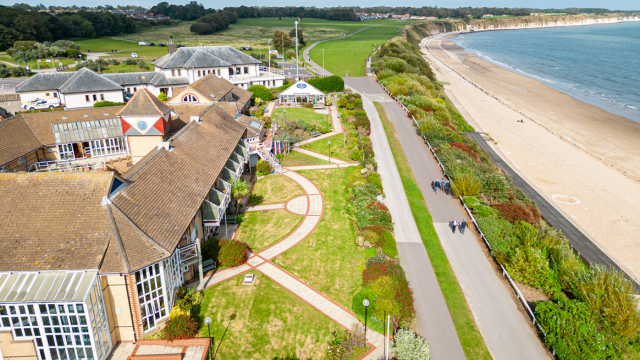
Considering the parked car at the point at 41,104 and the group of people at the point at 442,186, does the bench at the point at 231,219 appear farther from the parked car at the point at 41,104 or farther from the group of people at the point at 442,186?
the parked car at the point at 41,104

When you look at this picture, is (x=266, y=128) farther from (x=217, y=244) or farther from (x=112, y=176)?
(x=112, y=176)

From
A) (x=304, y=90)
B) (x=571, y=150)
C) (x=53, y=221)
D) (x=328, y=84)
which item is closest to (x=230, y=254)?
(x=53, y=221)

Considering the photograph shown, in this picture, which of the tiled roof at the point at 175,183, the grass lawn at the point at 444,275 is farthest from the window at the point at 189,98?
the grass lawn at the point at 444,275

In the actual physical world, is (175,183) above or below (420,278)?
above

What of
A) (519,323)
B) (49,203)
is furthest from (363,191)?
(49,203)

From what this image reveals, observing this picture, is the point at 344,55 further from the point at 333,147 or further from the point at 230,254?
the point at 230,254
